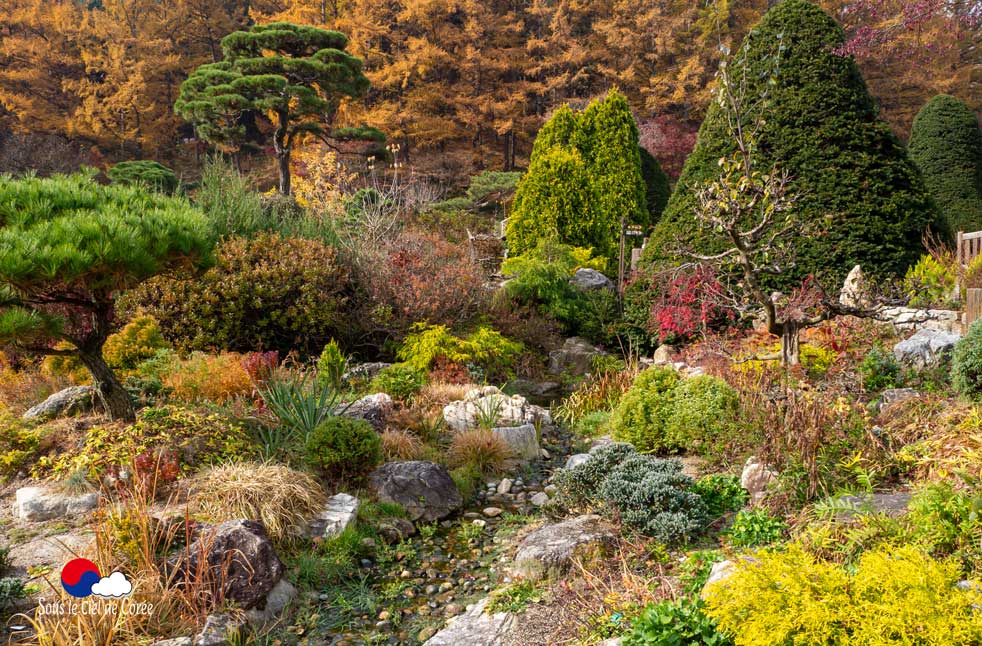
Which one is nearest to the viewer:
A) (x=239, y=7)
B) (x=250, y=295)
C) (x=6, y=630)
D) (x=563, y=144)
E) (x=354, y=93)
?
(x=6, y=630)

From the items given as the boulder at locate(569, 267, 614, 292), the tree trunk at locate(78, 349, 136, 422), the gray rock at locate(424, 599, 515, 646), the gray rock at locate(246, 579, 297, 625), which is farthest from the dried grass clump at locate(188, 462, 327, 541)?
the boulder at locate(569, 267, 614, 292)

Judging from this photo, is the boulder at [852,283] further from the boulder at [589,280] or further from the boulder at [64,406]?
the boulder at [64,406]

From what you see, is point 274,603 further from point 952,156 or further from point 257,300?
point 952,156

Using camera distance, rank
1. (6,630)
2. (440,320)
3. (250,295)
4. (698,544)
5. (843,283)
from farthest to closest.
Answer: (440,320)
(250,295)
(843,283)
(698,544)
(6,630)

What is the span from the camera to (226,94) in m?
16.1

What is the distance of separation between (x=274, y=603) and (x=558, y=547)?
63.8 inches

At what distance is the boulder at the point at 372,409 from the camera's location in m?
→ 5.86

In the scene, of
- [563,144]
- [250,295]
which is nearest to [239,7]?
[563,144]

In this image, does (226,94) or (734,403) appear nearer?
(734,403)

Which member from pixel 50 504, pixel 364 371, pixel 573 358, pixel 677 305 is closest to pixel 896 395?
pixel 677 305

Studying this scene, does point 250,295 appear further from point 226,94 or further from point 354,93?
point 354,93

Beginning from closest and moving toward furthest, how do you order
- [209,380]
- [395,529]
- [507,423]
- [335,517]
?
[335,517], [395,529], [209,380], [507,423]

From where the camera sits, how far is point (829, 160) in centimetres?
739

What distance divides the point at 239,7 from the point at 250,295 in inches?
1015
